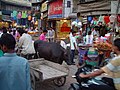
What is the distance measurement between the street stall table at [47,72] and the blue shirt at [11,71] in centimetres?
307

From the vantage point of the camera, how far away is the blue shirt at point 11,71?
2.97 meters

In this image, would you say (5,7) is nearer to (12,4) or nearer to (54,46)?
(12,4)

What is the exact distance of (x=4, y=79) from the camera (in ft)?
9.76

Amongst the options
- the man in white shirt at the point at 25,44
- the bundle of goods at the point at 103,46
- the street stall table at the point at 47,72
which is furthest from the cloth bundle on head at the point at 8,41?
the bundle of goods at the point at 103,46

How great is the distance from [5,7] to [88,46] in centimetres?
5058

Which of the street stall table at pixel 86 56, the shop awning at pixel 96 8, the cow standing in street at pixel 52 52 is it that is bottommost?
the street stall table at pixel 86 56

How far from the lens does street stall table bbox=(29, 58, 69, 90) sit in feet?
20.2

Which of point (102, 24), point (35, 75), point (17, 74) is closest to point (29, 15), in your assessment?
point (102, 24)

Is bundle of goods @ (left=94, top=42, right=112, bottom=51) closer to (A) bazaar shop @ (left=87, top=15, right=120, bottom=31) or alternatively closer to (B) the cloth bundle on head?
(A) bazaar shop @ (left=87, top=15, right=120, bottom=31)

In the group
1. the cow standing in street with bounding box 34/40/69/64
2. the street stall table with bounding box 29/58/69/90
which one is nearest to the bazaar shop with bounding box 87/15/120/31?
the cow standing in street with bounding box 34/40/69/64

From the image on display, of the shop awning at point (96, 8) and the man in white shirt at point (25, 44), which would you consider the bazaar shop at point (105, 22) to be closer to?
the shop awning at point (96, 8)

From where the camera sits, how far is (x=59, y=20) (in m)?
26.6

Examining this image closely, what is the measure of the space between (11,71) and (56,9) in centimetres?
2532

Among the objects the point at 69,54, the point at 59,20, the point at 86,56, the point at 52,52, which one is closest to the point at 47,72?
the point at 52,52
